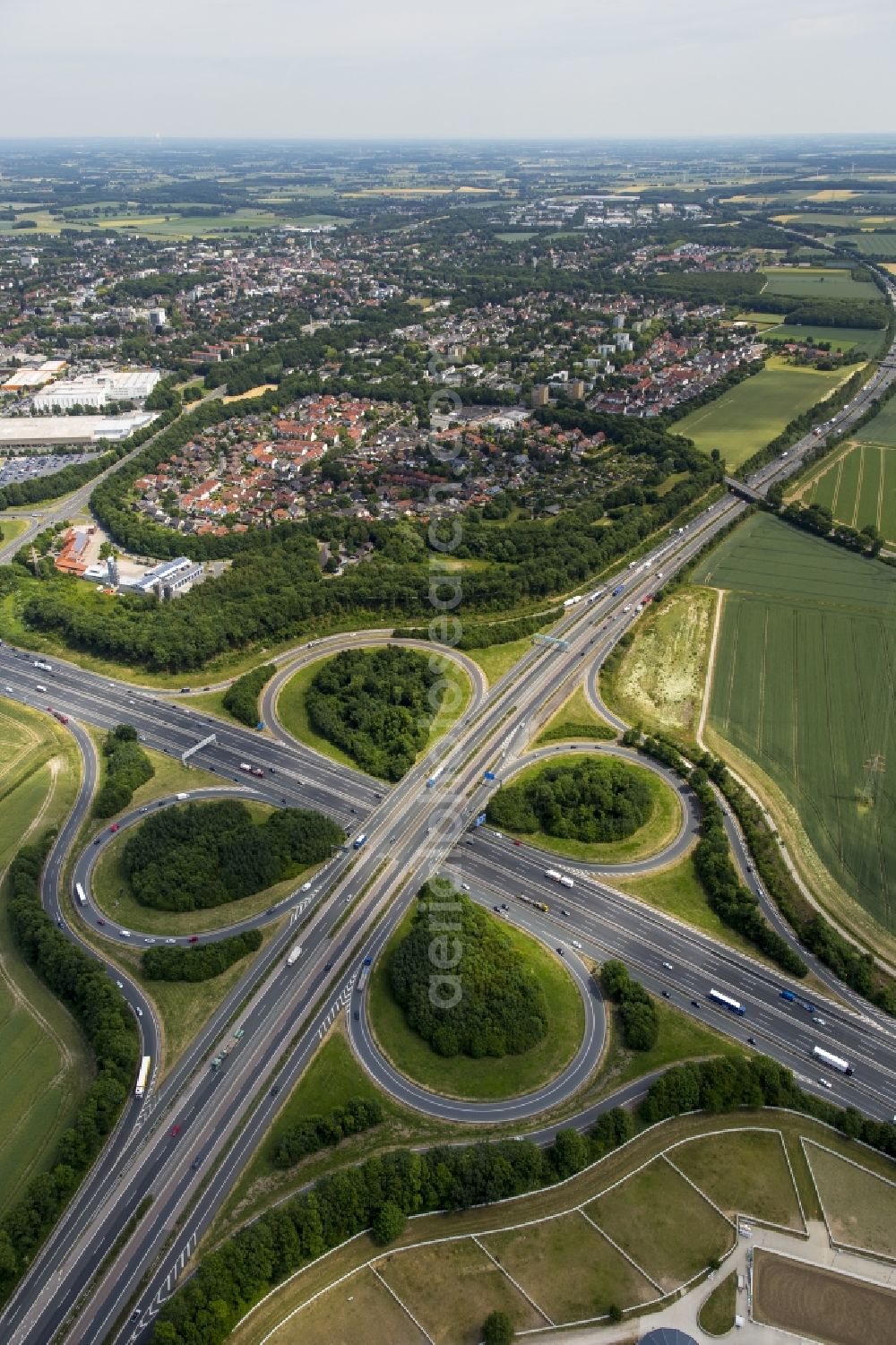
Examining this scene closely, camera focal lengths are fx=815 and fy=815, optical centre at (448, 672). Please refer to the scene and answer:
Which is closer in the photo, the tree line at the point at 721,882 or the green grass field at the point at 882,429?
the tree line at the point at 721,882

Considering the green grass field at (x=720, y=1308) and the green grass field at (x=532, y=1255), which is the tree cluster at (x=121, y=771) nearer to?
the green grass field at (x=532, y=1255)

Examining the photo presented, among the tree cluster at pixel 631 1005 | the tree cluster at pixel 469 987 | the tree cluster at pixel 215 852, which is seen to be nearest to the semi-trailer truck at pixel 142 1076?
the tree cluster at pixel 215 852

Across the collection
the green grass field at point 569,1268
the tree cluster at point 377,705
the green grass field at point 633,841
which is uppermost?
the tree cluster at point 377,705

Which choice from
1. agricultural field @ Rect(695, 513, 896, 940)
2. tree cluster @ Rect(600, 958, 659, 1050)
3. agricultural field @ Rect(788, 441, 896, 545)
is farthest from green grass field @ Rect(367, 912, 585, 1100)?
agricultural field @ Rect(788, 441, 896, 545)

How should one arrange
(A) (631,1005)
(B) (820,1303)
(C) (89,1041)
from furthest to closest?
(A) (631,1005) → (C) (89,1041) → (B) (820,1303)

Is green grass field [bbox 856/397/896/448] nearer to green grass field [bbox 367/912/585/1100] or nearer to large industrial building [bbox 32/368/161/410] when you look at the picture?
green grass field [bbox 367/912/585/1100]

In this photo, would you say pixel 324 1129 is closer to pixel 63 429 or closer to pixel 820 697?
pixel 820 697

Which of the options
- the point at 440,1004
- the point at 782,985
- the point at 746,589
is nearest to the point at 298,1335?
the point at 440,1004

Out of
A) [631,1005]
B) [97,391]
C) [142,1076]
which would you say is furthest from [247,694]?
[97,391]
